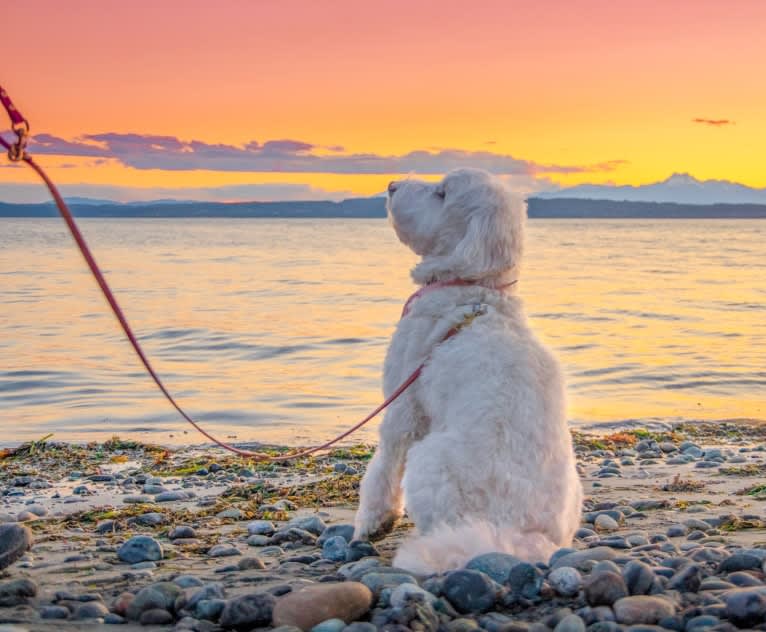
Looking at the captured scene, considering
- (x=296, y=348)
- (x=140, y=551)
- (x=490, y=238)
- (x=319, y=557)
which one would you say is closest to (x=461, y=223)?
(x=490, y=238)

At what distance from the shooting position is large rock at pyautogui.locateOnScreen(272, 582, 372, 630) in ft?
13.4

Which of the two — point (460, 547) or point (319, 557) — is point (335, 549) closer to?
point (319, 557)

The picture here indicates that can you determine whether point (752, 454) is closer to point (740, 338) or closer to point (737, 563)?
point (737, 563)

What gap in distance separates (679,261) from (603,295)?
20.7 meters

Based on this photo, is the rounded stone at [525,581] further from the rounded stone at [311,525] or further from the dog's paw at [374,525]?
the rounded stone at [311,525]

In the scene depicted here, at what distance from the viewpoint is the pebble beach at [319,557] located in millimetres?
4129

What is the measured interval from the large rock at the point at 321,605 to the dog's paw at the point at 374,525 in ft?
4.93

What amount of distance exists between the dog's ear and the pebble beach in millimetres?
1688

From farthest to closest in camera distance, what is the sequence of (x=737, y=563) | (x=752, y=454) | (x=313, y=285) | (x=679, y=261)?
(x=679, y=261) → (x=313, y=285) → (x=752, y=454) → (x=737, y=563)

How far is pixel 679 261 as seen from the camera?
4841 cm

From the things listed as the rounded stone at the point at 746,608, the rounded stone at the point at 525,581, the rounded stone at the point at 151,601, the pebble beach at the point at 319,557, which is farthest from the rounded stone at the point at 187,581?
the rounded stone at the point at 746,608

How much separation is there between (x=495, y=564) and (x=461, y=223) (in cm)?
207

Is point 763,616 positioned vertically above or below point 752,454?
above

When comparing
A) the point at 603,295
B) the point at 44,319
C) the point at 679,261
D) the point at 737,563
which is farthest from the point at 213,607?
the point at 679,261
